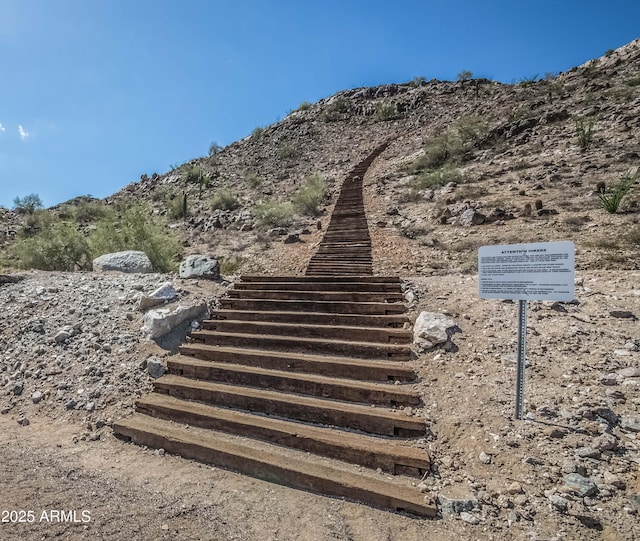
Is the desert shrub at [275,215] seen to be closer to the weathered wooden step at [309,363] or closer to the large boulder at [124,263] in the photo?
the large boulder at [124,263]

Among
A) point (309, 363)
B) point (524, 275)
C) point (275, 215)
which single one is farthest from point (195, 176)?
point (524, 275)

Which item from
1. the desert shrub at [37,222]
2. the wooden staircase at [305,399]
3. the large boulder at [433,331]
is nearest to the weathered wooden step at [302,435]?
the wooden staircase at [305,399]

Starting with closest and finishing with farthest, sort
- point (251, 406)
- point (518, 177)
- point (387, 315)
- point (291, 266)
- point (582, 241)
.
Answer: point (251, 406)
point (387, 315)
point (582, 241)
point (291, 266)
point (518, 177)

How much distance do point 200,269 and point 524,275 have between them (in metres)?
6.11

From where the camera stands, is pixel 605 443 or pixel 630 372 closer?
pixel 605 443

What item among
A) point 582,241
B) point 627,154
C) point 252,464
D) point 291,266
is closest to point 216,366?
point 252,464

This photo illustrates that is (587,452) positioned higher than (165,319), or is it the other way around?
(165,319)

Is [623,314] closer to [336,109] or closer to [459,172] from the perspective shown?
[459,172]

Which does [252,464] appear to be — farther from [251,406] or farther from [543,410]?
[543,410]

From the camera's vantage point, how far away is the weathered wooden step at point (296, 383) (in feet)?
12.6

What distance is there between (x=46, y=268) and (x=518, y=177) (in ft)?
51.4

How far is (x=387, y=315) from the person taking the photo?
5.45 meters

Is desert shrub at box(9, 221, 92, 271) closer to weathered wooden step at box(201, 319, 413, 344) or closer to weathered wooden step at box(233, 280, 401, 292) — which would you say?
weathered wooden step at box(233, 280, 401, 292)

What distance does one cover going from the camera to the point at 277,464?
3.16 metres
